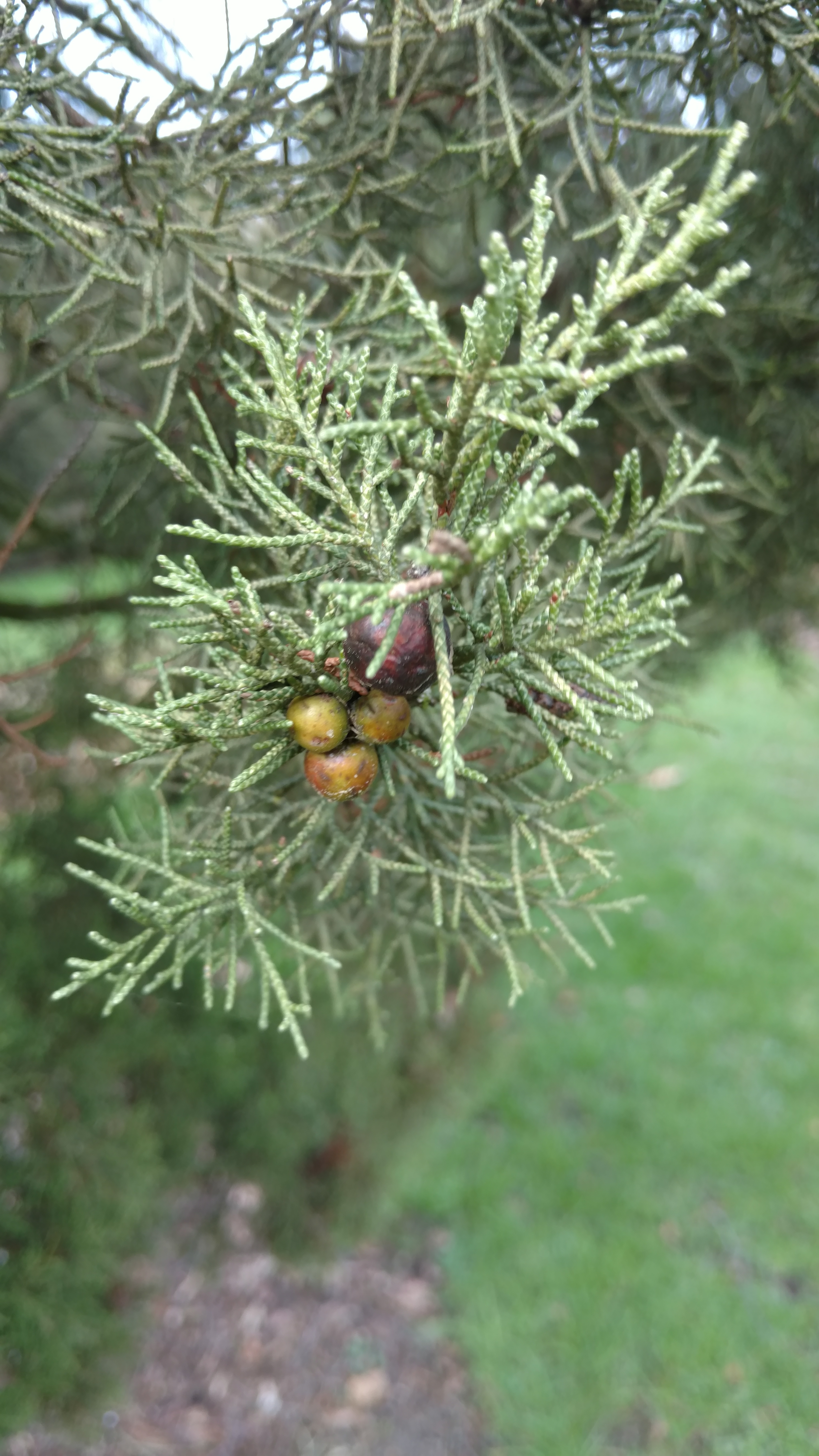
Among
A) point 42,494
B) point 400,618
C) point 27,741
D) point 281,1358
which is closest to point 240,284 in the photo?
point 42,494

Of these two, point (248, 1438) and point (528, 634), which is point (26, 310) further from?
point (248, 1438)

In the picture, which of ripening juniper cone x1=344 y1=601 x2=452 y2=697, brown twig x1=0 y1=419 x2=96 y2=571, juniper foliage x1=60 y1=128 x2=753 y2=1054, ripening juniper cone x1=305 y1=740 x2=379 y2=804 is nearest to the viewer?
juniper foliage x1=60 y1=128 x2=753 y2=1054

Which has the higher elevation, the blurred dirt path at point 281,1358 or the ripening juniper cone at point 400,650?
the ripening juniper cone at point 400,650

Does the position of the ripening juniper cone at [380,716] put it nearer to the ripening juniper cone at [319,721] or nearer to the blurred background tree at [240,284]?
the ripening juniper cone at [319,721]

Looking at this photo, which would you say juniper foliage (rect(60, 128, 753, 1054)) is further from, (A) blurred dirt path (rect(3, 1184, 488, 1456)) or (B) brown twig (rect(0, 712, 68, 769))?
(A) blurred dirt path (rect(3, 1184, 488, 1456))

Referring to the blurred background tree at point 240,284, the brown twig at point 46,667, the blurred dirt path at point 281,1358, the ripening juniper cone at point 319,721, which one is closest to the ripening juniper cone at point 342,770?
the ripening juniper cone at point 319,721

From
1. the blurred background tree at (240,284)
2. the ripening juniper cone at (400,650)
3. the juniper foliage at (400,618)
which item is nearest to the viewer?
the juniper foliage at (400,618)

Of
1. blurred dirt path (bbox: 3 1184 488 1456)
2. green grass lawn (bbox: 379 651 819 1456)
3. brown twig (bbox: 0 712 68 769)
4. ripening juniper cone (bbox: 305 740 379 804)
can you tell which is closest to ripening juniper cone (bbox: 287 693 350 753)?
ripening juniper cone (bbox: 305 740 379 804)
